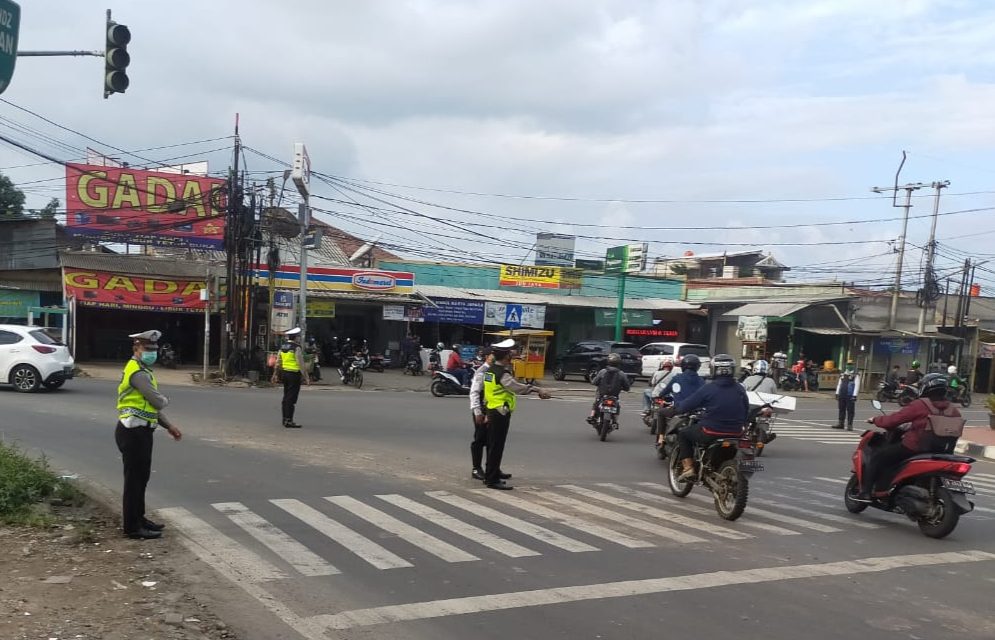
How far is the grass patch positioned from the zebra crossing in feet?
3.36

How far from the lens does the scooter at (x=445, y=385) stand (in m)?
24.3

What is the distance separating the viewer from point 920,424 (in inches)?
327

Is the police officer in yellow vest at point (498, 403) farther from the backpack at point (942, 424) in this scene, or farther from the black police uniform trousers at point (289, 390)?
the black police uniform trousers at point (289, 390)

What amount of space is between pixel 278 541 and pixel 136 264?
27.2 meters

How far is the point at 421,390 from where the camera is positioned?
2709 cm

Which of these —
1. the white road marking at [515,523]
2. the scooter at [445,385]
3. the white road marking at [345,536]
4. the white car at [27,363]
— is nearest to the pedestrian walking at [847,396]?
the scooter at [445,385]

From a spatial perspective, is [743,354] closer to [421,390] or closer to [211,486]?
[421,390]

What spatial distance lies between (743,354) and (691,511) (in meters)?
32.5

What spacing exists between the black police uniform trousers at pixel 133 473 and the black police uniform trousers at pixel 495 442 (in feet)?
13.4

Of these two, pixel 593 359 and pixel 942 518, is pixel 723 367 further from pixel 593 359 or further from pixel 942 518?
pixel 593 359

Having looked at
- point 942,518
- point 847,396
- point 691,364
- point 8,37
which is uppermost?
point 8,37

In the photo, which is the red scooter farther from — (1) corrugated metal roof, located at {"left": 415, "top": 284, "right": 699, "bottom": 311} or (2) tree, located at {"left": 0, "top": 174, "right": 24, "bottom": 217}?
(2) tree, located at {"left": 0, "top": 174, "right": 24, "bottom": 217}

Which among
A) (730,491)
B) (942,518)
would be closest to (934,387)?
(942,518)

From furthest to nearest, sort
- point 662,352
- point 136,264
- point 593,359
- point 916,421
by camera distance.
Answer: point 662,352 → point 593,359 → point 136,264 → point 916,421
